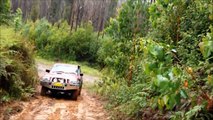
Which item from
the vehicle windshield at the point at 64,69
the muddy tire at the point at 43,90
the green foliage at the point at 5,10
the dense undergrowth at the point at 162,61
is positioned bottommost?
the muddy tire at the point at 43,90

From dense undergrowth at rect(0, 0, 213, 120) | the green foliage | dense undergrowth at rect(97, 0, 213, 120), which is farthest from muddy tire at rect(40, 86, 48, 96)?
the green foliage

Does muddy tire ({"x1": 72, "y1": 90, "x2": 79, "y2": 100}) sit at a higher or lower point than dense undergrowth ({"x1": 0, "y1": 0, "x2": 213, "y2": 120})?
lower

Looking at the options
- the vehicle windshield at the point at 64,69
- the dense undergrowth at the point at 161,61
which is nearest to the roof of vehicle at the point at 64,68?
the vehicle windshield at the point at 64,69

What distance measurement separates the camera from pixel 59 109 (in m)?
12.8

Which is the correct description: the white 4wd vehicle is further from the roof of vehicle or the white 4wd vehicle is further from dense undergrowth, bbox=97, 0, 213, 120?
dense undergrowth, bbox=97, 0, 213, 120

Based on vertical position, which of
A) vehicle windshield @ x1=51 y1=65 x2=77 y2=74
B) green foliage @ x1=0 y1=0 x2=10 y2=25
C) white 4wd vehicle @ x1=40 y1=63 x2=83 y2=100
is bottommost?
white 4wd vehicle @ x1=40 y1=63 x2=83 y2=100

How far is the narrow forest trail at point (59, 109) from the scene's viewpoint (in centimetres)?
1138

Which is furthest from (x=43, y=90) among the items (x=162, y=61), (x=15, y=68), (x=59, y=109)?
(x=162, y=61)

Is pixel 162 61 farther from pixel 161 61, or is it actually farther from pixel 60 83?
pixel 60 83

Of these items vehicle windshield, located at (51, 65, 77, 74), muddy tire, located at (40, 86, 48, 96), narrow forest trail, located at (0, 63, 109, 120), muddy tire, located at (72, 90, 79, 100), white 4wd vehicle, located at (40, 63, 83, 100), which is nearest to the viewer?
narrow forest trail, located at (0, 63, 109, 120)

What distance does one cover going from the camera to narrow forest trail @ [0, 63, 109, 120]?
37.3 feet

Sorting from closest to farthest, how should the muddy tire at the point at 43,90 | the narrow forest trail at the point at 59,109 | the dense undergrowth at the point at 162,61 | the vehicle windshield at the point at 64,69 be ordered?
the dense undergrowth at the point at 162,61 < the narrow forest trail at the point at 59,109 < the muddy tire at the point at 43,90 < the vehicle windshield at the point at 64,69

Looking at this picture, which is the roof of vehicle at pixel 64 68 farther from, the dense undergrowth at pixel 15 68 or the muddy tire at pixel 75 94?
the muddy tire at pixel 75 94

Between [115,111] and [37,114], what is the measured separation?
265cm
